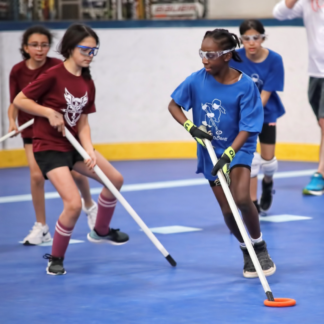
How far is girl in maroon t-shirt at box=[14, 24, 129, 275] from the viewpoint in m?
4.61

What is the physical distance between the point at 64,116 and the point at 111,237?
3.18ft

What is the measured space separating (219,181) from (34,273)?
1231mm

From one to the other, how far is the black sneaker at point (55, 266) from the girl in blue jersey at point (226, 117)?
3.31 feet

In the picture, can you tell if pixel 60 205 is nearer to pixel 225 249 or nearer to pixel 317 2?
pixel 225 249

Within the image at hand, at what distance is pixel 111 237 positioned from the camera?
17.3 feet

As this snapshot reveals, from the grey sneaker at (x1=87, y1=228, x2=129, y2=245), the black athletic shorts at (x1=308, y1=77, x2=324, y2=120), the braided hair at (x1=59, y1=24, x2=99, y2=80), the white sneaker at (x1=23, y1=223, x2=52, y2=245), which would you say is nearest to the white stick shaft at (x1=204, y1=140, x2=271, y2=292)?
the braided hair at (x1=59, y1=24, x2=99, y2=80)

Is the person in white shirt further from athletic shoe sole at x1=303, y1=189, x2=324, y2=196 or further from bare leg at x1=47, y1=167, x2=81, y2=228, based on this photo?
bare leg at x1=47, y1=167, x2=81, y2=228

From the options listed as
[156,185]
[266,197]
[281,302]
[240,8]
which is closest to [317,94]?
[266,197]

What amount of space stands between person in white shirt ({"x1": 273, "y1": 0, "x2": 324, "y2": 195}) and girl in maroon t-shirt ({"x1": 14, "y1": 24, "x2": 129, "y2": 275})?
2937mm

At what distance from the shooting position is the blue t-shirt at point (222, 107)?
168 inches

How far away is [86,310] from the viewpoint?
3.89 metres

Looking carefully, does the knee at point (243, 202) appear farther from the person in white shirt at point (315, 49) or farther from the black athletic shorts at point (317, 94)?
the black athletic shorts at point (317, 94)

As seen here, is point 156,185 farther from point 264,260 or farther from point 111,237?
point 264,260

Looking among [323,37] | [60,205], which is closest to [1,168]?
[60,205]
